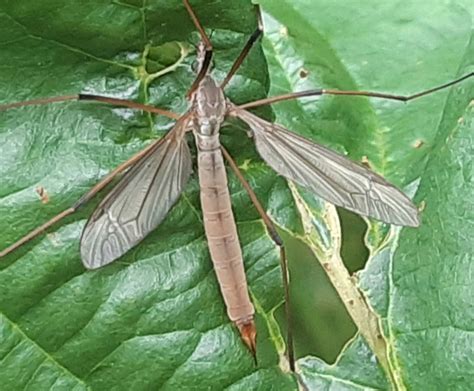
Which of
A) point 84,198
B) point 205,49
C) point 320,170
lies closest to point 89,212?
point 84,198

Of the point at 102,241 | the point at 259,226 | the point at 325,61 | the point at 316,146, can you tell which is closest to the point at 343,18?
the point at 325,61

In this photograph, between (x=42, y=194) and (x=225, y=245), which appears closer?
(x=42, y=194)

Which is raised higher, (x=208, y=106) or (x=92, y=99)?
(x=92, y=99)

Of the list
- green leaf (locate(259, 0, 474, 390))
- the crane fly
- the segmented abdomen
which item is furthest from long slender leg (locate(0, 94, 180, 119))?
green leaf (locate(259, 0, 474, 390))

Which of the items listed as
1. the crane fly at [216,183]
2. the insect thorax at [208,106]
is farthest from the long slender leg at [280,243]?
the insect thorax at [208,106]

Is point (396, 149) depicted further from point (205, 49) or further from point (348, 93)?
point (205, 49)

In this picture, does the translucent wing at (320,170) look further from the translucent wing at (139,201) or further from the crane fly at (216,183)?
the translucent wing at (139,201)
